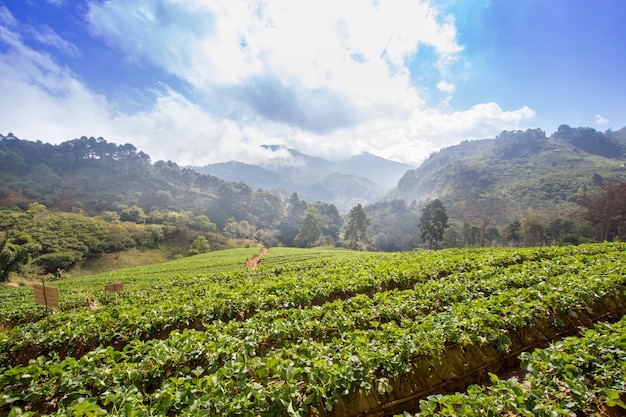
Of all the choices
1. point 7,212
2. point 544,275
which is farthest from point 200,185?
point 544,275

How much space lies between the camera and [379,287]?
43.8 feet

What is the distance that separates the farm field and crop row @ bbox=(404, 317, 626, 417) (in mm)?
31

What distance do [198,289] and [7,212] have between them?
3805 inches

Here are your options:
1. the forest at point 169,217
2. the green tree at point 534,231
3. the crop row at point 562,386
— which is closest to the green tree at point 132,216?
the forest at point 169,217

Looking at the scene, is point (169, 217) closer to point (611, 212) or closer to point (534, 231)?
point (534, 231)

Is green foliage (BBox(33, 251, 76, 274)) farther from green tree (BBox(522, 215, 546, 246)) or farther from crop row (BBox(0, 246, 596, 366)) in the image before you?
green tree (BBox(522, 215, 546, 246))

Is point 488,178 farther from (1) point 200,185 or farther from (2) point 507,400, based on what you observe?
(2) point 507,400

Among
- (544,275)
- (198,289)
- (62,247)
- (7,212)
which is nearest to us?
(544,275)

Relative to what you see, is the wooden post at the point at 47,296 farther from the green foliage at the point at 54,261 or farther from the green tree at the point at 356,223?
the green tree at the point at 356,223

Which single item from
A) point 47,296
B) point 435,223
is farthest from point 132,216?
point 47,296

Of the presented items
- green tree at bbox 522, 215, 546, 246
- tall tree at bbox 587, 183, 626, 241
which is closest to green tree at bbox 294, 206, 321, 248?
green tree at bbox 522, 215, 546, 246

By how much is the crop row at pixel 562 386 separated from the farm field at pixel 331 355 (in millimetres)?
31

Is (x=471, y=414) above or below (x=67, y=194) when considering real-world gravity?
below

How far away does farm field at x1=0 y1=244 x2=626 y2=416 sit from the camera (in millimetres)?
4738
